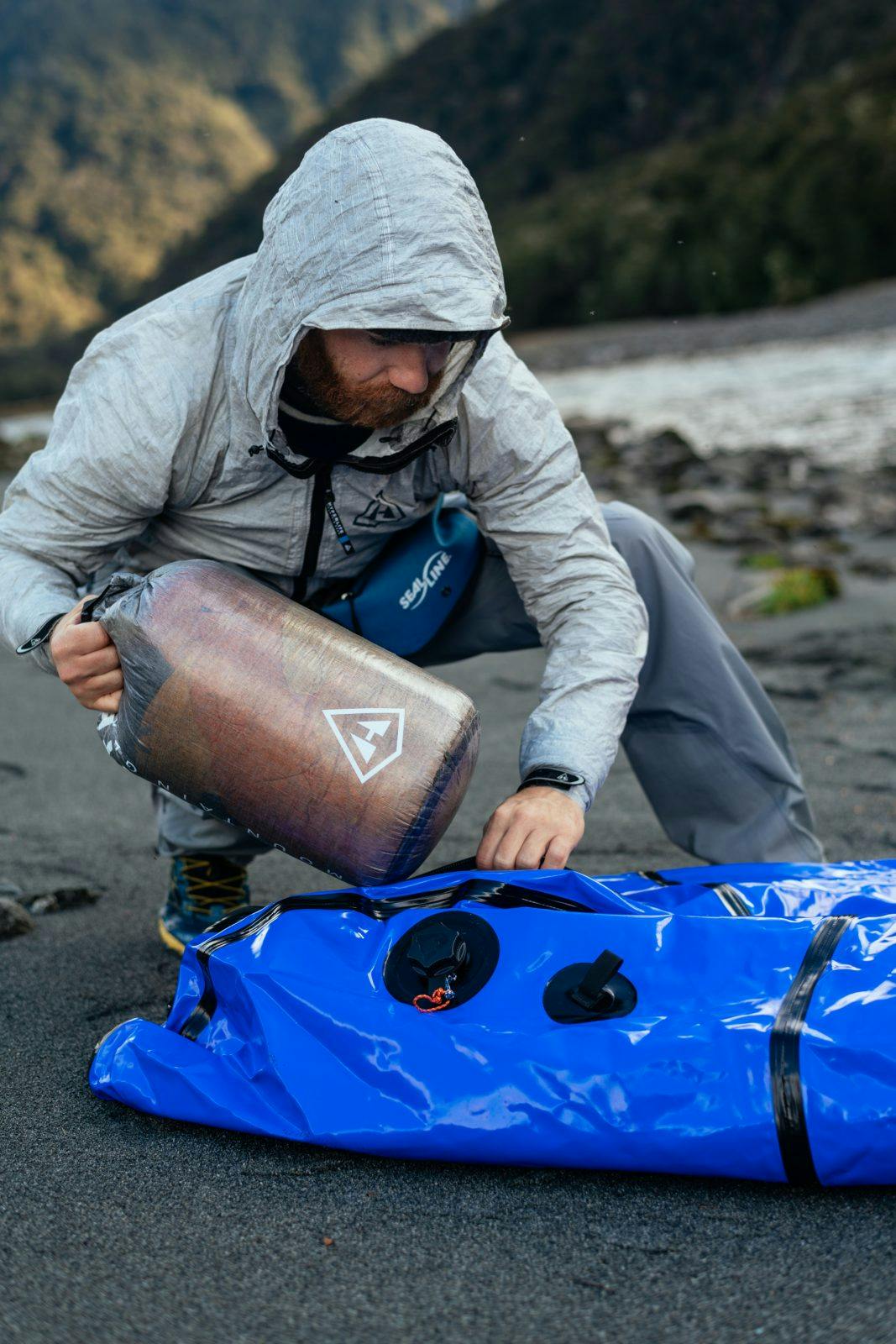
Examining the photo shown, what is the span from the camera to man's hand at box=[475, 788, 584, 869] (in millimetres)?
1905

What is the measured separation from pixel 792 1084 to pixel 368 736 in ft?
2.40

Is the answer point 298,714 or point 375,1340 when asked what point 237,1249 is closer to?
point 375,1340

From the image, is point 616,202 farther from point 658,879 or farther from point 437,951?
point 437,951

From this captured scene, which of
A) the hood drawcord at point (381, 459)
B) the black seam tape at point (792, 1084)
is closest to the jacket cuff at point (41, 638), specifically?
the hood drawcord at point (381, 459)

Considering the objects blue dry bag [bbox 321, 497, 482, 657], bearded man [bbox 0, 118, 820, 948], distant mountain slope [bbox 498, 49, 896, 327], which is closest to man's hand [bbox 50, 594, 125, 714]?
bearded man [bbox 0, 118, 820, 948]

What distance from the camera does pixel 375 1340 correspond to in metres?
1.32

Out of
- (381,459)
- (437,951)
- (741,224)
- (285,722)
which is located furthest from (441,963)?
(741,224)

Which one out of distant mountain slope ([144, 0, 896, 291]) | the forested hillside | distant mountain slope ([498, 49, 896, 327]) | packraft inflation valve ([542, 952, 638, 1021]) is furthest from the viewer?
distant mountain slope ([144, 0, 896, 291])

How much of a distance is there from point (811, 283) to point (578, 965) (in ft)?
106

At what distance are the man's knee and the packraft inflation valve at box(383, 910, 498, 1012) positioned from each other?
88cm

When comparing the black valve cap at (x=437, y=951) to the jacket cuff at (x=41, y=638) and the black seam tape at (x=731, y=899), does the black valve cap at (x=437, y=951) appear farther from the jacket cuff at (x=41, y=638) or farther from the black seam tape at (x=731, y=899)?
the jacket cuff at (x=41, y=638)

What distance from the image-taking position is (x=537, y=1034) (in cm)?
157

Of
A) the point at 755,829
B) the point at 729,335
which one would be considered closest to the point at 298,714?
the point at 755,829

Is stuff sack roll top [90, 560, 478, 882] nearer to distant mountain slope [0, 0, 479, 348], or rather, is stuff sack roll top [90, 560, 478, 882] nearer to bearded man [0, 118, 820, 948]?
bearded man [0, 118, 820, 948]
